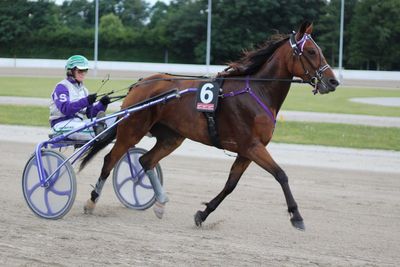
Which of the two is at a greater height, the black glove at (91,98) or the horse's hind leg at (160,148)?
the black glove at (91,98)

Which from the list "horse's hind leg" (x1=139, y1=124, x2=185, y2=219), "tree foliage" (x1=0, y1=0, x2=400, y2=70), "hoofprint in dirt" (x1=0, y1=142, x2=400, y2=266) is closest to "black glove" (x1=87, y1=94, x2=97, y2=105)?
"horse's hind leg" (x1=139, y1=124, x2=185, y2=219)

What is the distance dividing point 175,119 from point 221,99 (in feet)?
1.80

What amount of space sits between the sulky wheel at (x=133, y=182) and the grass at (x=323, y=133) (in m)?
6.45

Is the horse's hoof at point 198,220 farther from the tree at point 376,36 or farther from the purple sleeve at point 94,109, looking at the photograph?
the tree at point 376,36

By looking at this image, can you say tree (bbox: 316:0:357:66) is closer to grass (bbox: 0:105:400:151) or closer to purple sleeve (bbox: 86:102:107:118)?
grass (bbox: 0:105:400:151)

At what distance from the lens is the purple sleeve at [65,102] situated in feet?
20.1

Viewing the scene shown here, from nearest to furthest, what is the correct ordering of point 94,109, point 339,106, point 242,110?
1. point 242,110
2. point 94,109
3. point 339,106

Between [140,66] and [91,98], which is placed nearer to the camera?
[91,98]

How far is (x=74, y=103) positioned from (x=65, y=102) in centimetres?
11

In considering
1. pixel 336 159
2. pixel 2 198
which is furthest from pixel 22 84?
pixel 2 198

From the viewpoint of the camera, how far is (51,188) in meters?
6.19

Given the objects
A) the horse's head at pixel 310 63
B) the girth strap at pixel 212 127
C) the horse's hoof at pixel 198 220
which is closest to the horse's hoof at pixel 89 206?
the horse's hoof at pixel 198 220

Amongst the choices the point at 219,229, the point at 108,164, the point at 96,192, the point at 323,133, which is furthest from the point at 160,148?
the point at 323,133

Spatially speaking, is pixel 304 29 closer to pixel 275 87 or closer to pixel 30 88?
pixel 275 87
